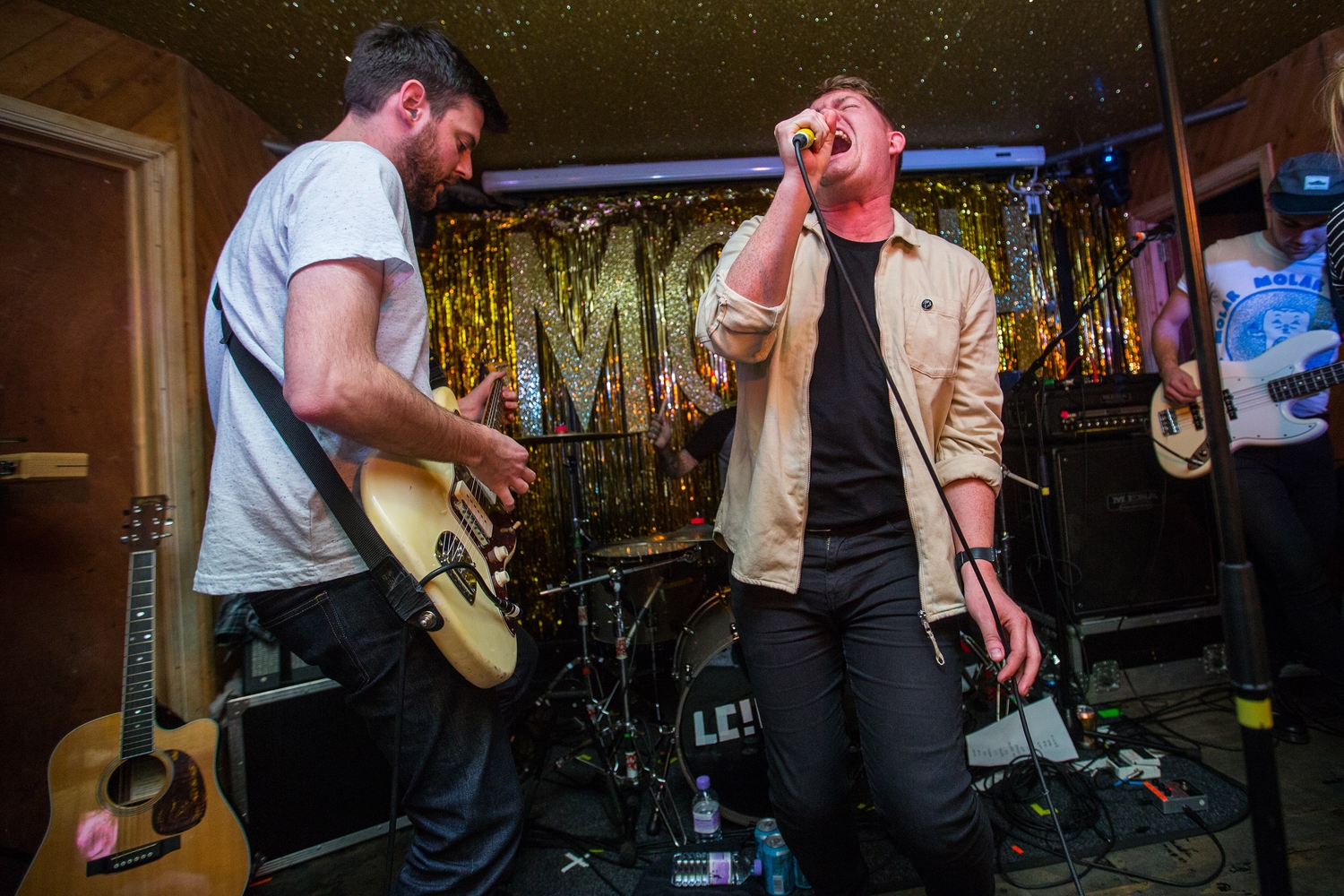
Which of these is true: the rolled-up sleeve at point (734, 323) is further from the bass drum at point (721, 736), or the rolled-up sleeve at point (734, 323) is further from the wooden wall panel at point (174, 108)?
the wooden wall panel at point (174, 108)

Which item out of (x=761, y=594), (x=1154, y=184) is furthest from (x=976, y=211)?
(x=761, y=594)

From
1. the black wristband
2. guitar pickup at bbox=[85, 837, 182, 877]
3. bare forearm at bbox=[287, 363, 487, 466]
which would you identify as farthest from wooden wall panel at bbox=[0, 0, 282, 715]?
the black wristband

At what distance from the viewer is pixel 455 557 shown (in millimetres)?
1206

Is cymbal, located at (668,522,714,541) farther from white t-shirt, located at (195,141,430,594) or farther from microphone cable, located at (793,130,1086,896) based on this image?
white t-shirt, located at (195,141,430,594)

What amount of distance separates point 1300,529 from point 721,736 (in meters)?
2.53

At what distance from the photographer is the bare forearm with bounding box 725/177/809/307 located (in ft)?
3.82

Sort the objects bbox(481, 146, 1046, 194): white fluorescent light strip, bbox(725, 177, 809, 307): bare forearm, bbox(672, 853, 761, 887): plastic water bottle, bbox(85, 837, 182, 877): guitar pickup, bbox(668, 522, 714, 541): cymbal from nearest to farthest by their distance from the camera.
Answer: bbox(725, 177, 809, 307): bare forearm → bbox(85, 837, 182, 877): guitar pickup → bbox(672, 853, 761, 887): plastic water bottle → bbox(668, 522, 714, 541): cymbal → bbox(481, 146, 1046, 194): white fluorescent light strip

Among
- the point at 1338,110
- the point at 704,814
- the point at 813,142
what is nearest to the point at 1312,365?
the point at 1338,110

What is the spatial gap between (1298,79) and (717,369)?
3417mm

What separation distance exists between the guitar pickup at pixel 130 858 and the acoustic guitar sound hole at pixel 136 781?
119 millimetres

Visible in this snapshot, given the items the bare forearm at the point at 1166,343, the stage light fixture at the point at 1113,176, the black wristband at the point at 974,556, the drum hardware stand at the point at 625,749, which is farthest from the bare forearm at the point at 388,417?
the stage light fixture at the point at 1113,176

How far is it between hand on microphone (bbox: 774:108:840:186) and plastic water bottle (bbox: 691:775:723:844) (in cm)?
206

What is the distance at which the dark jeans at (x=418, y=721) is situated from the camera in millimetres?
1123

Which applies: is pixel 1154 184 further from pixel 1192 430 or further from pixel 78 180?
pixel 78 180
